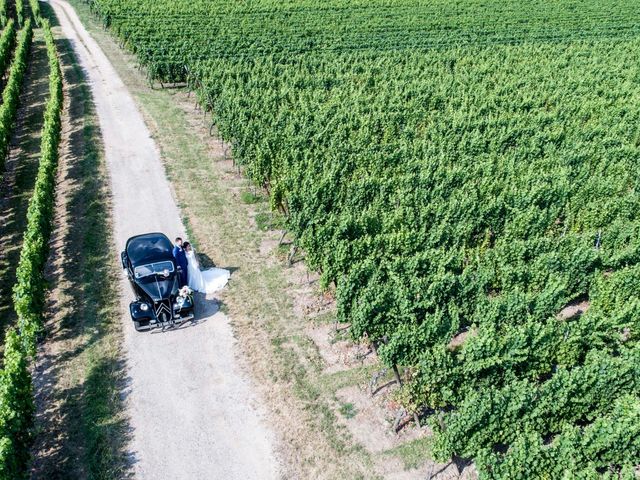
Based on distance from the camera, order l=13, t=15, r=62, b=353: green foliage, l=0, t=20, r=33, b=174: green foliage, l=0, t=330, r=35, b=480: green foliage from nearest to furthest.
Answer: l=0, t=330, r=35, b=480: green foliage → l=13, t=15, r=62, b=353: green foliage → l=0, t=20, r=33, b=174: green foliage

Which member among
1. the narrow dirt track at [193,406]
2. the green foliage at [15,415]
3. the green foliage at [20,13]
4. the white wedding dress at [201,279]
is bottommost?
the narrow dirt track at [193,406]

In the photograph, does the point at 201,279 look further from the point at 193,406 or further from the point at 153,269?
the point at 193,406

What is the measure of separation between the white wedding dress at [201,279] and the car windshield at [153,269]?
1.36 m

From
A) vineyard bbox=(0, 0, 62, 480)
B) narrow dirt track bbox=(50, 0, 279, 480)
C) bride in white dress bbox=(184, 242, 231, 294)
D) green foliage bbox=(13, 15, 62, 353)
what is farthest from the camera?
bride in white dress bbox=(184, 242, 231, 294)

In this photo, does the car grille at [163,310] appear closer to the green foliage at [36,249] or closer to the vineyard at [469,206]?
the green foliage at [36,249]

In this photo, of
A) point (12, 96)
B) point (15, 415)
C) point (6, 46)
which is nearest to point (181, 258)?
point (15, 415)

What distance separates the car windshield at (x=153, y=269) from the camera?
62.8 ft

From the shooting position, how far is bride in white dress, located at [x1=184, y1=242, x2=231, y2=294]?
20.8 metres

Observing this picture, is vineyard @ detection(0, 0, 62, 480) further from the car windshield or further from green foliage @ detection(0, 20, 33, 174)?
the car windshield

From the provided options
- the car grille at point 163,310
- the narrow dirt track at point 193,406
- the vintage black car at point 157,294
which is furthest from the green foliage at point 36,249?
the car grille at point 163,310

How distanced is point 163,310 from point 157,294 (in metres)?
0.62

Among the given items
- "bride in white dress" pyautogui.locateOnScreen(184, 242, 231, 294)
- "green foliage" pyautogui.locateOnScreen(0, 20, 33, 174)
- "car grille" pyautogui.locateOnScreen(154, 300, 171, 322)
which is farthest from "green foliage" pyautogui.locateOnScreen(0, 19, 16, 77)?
"car grille" pyautogui.locateOnScreen(154, 300, 171, 322)

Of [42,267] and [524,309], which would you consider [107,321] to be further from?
[524,309]

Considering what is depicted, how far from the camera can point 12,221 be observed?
25.1m
